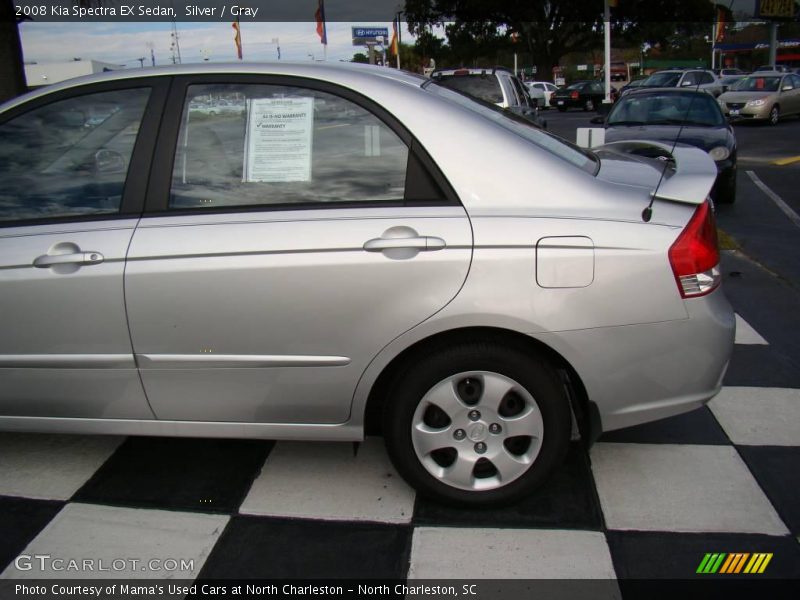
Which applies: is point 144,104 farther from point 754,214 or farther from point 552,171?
point 754,214

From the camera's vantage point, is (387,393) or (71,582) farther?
(387,393)

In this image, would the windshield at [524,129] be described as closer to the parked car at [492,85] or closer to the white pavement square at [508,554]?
the white pavement square at [508,554]

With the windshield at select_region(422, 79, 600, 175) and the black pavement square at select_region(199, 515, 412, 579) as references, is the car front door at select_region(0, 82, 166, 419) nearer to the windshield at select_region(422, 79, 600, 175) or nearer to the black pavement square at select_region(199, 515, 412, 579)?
the black pavement square at select_region(199, 515, 412, 579)

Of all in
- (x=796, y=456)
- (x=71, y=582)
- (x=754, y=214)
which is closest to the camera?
(x=71, y=582)

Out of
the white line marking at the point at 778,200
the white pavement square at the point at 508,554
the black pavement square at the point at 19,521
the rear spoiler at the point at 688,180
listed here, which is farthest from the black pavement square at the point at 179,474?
the white line marking at the point at 778,200

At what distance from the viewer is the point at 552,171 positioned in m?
2.64

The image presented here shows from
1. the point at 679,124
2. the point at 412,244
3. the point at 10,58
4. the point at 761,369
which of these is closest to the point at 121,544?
the point at 412,244

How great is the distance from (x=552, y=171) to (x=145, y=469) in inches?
82.8

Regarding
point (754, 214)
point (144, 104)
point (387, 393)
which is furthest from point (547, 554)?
point (754, 214)

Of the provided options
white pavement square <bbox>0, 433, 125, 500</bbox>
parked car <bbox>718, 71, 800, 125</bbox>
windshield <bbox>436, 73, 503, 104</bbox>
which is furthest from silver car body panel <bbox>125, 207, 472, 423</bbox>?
parked car <bbox>718, 71, 800, 125</bbox>

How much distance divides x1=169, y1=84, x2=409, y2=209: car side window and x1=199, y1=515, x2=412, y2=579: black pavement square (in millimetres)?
1207

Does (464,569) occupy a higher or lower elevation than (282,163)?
lower

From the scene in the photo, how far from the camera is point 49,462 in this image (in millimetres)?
3275

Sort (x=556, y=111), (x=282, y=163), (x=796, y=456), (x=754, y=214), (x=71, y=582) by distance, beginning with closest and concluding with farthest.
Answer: (x=71, y=582)
(x=282, y=163)
(x=796, y=456)
(x=754, y=214)
(x=556, y=111)
